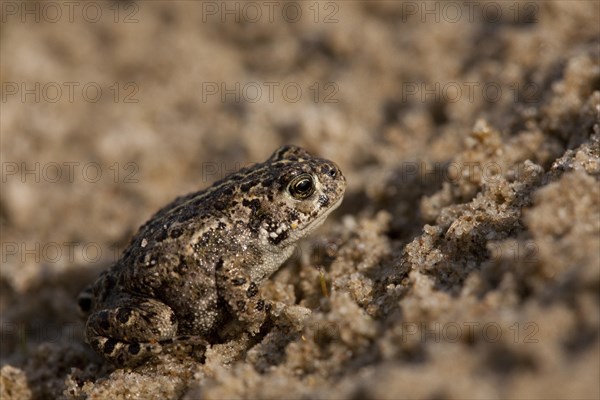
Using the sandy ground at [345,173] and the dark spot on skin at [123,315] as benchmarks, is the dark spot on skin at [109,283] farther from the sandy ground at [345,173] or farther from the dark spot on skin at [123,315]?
the sandy ground at [345,173]

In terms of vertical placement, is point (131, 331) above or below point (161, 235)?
below

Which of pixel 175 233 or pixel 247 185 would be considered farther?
pixel 247 185

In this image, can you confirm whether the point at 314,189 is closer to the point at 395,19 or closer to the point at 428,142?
the point at 428,142

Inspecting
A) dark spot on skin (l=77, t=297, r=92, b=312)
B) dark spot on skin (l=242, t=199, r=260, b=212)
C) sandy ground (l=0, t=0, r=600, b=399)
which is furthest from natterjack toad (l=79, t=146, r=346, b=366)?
sandy ground (l=0, t=0, r=600, b=399)

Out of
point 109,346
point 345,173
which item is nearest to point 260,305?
point 109,346

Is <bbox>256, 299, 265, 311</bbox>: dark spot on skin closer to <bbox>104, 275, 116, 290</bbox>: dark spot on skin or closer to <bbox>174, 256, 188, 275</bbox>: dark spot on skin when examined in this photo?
<bbox>174, 256, 188, 275</bbox>: dark spot on skin

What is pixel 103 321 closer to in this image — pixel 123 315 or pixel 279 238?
pixel 123 315

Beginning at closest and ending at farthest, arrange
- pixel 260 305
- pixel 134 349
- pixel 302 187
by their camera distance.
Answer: pixel 134 349, pixel 260 305, pixel 302 187

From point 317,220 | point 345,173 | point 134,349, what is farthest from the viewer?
point 345,173
